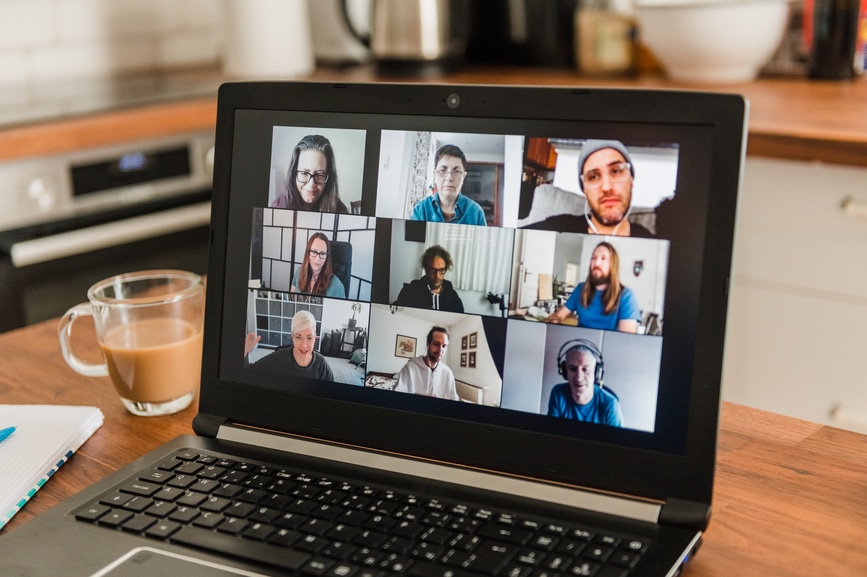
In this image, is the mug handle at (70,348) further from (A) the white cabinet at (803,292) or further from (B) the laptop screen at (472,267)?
(A) the white cabinet at (803,292)

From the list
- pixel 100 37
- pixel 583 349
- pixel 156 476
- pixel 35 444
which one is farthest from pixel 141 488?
pixel 100 37

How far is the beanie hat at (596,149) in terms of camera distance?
0.62 metres

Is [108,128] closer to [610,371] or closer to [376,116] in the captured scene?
[376,116]

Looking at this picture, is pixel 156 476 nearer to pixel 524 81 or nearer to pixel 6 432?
pixel 6 432

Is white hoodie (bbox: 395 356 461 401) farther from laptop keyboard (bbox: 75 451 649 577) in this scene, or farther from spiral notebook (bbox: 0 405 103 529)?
spiral notebook (bbox: 0 405 103 529)

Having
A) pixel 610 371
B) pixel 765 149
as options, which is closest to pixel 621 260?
pixel 610 371

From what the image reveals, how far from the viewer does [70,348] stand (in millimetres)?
842

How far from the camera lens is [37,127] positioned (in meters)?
1.68

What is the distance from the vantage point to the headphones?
624mm

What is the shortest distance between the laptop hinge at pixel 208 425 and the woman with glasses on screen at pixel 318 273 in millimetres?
130

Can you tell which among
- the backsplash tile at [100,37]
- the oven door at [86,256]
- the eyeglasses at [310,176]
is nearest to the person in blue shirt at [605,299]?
the eyeglasses at [310,176]

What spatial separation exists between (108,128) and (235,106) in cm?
111

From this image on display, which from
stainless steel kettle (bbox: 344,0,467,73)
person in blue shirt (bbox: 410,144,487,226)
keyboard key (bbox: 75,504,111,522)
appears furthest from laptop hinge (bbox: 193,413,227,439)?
stainless steel kettle (bbox: 344,0,467,73)

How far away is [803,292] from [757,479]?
3.44 feet
